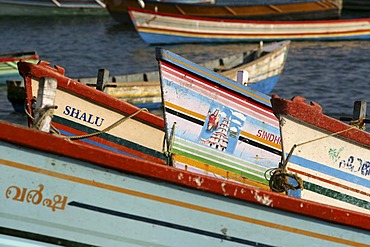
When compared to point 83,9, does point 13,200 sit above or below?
below

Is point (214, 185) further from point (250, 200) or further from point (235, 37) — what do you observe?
point (235, 37)

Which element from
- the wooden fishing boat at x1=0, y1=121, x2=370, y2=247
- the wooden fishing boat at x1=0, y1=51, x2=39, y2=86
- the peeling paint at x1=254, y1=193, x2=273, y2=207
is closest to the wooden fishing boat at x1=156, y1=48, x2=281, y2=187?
the wooden fishing boat at x1=0, y1=121, x2=370, y2=247

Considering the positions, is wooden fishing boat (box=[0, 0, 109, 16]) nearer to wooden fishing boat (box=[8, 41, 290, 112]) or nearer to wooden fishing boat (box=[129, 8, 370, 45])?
wooden fishing boat (box=[129, 8, 370, 45])

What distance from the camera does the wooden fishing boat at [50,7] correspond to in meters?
38.9

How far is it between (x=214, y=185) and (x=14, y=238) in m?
1.82

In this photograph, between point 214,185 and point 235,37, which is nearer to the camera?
point 214,185

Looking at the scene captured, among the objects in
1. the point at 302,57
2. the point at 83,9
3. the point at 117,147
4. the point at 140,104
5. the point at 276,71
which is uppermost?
the point at 83,9

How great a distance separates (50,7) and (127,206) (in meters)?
33.2

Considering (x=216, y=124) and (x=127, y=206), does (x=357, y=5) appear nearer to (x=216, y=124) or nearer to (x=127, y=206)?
(x=216, y=124)

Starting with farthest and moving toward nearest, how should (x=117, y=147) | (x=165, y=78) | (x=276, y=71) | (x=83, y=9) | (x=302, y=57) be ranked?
(x=83, y=9) → (x=302, y=57) → (x=276, y=71) → (x=117, y=147) → (x=165, y=78)

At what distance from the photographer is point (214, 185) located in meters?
7.02

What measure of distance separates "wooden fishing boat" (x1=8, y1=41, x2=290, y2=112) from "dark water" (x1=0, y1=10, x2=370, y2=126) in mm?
979

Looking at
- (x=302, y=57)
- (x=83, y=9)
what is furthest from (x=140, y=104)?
(x=83, y=9)

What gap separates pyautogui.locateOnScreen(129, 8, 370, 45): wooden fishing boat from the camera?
2922cm
